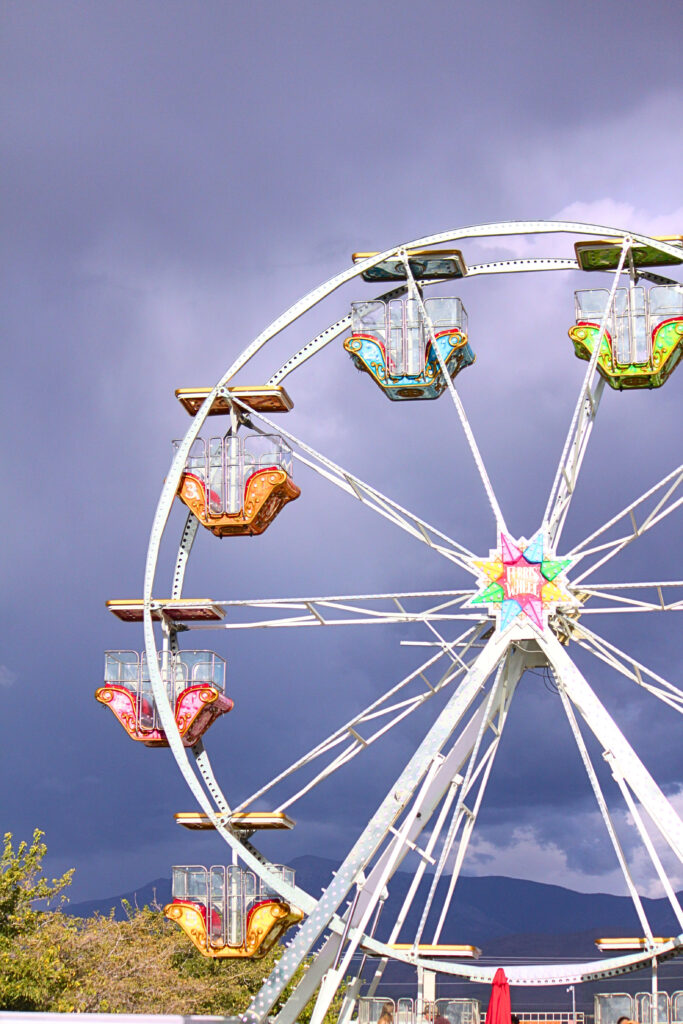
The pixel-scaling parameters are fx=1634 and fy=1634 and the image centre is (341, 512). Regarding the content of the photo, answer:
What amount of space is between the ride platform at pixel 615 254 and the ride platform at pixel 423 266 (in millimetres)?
1835

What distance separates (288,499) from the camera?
82.9ft

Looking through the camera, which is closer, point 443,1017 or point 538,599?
point 443,1017

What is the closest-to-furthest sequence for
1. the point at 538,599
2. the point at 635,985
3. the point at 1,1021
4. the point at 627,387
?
the point at 1,1021 → the point at 538,599 → the point at 627,387 → the point at 635,985

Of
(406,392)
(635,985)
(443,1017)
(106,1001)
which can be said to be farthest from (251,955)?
(635,985)

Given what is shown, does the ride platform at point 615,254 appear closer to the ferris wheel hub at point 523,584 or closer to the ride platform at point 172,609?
the ferris wheel hub at point 523,584

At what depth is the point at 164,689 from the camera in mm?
23500

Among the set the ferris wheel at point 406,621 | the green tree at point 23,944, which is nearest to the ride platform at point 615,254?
the ferris wheel at point 406,621

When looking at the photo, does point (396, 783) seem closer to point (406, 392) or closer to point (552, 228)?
point (406, 392)

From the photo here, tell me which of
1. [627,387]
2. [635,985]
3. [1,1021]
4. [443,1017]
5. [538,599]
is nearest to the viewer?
[1,1021]

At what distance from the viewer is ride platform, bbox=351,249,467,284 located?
24.6 metres

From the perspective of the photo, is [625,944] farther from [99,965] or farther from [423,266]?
[99,965]

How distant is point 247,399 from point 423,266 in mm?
3356

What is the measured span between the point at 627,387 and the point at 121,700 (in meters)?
8.88

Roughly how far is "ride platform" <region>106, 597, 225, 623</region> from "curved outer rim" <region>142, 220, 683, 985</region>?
0.15 m
